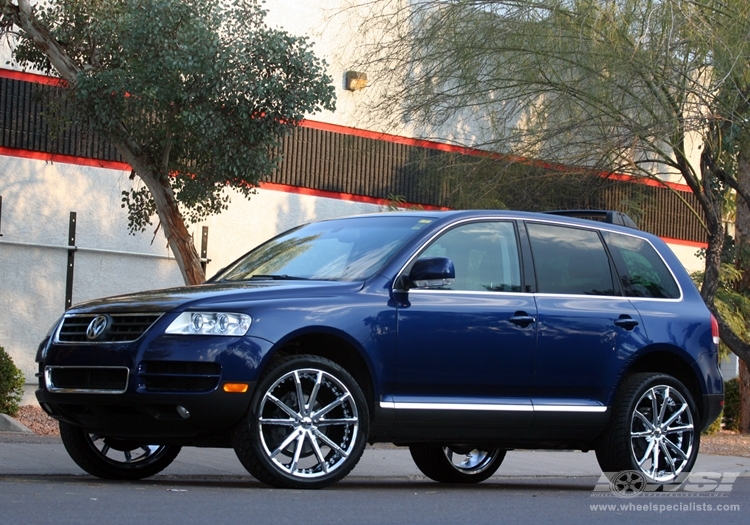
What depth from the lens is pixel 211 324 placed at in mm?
7191

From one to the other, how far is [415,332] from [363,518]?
179 centimetres

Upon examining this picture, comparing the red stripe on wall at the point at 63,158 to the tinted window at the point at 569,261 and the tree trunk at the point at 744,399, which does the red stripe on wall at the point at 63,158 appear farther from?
the tree trunk at the point at 744,399

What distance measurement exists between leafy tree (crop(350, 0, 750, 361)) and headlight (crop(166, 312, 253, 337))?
7284 mm

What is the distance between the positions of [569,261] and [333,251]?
5.69ft

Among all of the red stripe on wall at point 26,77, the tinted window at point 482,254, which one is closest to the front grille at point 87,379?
the tinted window at point 482,254

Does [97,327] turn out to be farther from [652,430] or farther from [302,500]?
[652,430]

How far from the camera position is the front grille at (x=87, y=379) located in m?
7.26

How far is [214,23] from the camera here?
1366 cm

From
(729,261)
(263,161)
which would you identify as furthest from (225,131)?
(729,261)

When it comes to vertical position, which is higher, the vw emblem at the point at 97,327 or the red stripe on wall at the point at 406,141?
the red stripe on wall at the point at 406,141

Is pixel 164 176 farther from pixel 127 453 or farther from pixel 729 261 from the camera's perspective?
pixel 729 261

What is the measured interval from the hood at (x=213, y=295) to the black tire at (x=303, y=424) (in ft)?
1.37

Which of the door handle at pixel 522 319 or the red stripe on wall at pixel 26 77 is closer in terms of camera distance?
the door handle at pixel 522 319

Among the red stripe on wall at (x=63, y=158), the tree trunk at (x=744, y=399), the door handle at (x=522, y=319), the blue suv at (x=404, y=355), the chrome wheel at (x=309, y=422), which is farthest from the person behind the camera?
the tree trunk at (x=744, y=399)
